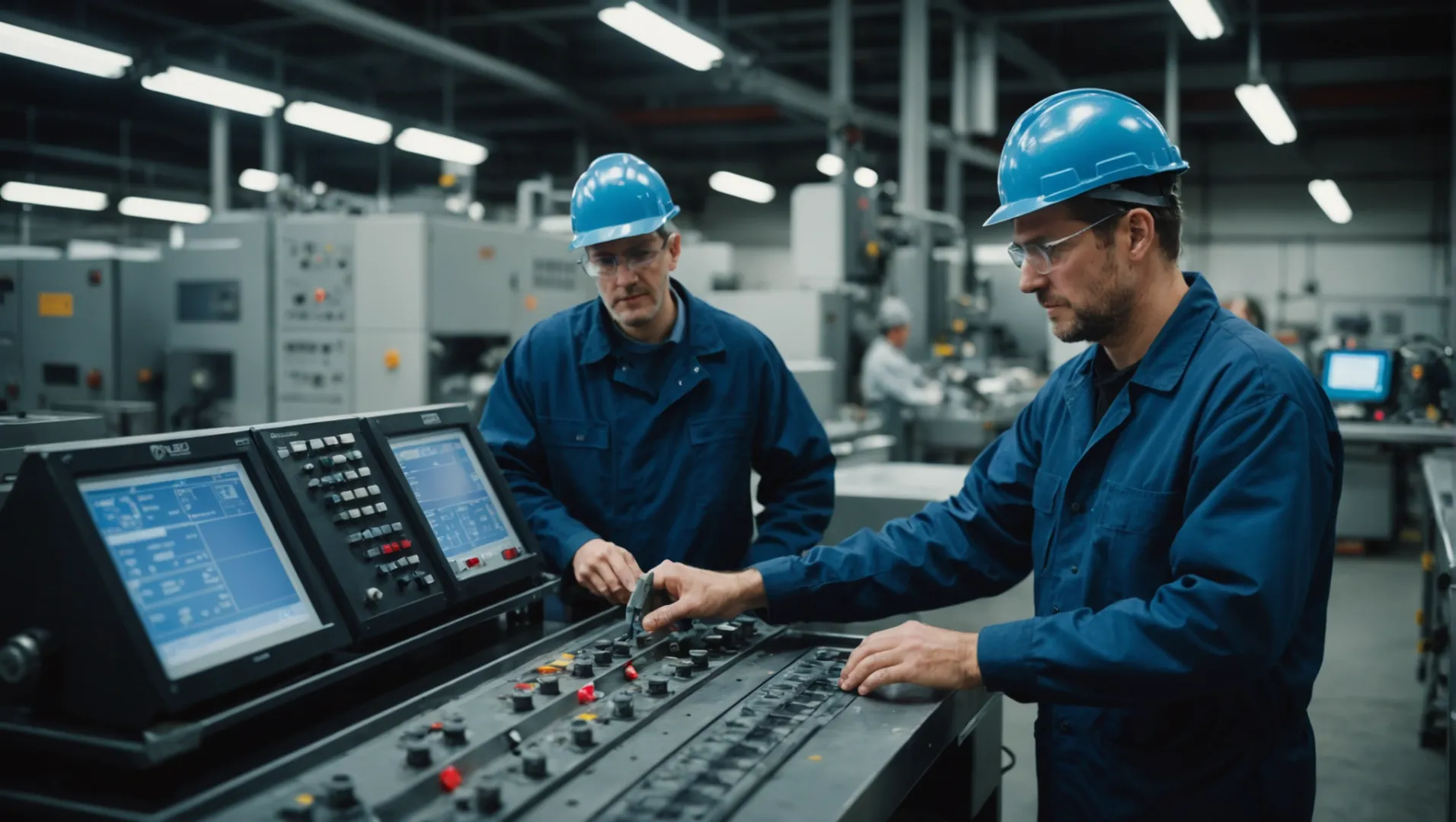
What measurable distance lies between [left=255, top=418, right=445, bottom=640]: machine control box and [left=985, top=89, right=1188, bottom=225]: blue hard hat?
761mm

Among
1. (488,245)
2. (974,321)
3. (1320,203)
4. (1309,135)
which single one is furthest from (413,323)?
(1309,135)

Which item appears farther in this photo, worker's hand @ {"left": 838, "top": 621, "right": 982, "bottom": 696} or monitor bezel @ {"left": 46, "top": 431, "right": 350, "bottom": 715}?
worker's hand @ {"left": 838, "top": 621, "right": 982, "bottom": 696}

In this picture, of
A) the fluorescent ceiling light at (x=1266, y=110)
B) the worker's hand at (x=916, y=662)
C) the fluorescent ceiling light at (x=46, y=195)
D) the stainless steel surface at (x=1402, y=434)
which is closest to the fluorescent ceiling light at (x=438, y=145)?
the fluorescent ceiling light at (x=46, y=195)

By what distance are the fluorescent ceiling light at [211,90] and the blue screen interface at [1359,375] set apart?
5.97 m

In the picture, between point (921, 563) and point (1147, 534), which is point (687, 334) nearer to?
point (921, 563)

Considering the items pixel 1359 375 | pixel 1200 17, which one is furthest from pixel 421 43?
pixel 1359 375

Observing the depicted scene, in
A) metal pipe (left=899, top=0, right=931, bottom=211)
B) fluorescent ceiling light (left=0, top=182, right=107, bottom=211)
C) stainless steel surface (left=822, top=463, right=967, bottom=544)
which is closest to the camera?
stainless steel surface (left=822, top=463, right=967, bottom=544)

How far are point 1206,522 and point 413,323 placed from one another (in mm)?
3839

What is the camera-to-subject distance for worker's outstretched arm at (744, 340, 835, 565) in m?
1.87

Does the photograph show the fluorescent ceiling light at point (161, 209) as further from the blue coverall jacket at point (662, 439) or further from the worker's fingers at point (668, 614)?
the worker's fingers at point (668, 614)

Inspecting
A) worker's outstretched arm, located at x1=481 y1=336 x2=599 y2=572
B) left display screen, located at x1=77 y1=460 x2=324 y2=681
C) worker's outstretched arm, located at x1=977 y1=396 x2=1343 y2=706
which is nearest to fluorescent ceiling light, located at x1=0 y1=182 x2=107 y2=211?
worker's outstretched arm, located at x1=481 y1=336 x2=599 y2=572

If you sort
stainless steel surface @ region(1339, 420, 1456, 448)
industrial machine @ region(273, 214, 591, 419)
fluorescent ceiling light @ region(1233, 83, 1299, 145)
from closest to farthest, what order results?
industrial machine @ region(273, 214, 591, 419) → stainless steel surface @ region(1339, 420, 1456, 448) → fluorescent ceiling light @ region(1233, 83, 1299, 145)

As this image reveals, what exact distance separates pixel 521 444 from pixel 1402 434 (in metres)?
5.37

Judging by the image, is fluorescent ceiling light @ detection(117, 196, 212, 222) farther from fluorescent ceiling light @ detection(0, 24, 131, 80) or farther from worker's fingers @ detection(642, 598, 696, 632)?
worker's fingers @ detection(642, 598, 696, 632)
